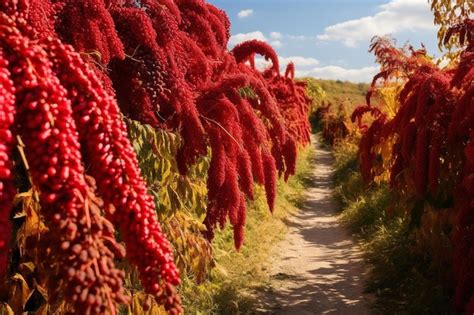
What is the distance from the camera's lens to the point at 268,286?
621 cm

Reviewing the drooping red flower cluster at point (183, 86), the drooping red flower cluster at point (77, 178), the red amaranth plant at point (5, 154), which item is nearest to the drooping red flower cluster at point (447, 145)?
the drooping red flower cluster at point (183, 86)

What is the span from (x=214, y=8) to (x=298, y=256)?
551 cm

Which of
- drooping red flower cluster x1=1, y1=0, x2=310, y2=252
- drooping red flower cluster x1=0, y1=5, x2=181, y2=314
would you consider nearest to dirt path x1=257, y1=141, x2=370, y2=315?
drooping red flower cluster x1=1, y1=0, x2=310, y2=252

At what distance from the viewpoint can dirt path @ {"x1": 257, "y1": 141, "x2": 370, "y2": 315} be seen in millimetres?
5746

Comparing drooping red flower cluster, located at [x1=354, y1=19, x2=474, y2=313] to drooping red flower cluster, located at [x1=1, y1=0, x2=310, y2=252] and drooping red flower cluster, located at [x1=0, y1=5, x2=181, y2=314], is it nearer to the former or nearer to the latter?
drooping red flower cluster, located at [x1=1, y1=0, x2=310, y2=252]

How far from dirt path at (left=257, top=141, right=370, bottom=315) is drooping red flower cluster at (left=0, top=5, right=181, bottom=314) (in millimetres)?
5008

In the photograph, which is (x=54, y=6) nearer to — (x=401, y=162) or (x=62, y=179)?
(x=62, y=179)

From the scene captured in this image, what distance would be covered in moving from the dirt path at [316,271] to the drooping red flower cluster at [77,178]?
197 inches

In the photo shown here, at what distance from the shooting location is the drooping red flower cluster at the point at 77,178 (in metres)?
0.65

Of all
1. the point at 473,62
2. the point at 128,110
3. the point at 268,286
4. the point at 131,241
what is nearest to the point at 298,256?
the point at 268,286

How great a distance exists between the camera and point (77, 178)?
2.22 ft

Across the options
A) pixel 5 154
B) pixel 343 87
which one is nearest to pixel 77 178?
pixel 5 154

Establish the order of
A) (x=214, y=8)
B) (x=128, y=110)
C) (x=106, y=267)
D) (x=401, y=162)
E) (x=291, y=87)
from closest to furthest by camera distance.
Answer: (x=106, y=267) < (x=128, y=110) < (x=214, y=8) < (x=401, y=162) < (x=291, y=87)

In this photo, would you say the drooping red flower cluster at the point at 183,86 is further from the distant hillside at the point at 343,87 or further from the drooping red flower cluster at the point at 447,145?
the distant hillside at the point at 343,87
